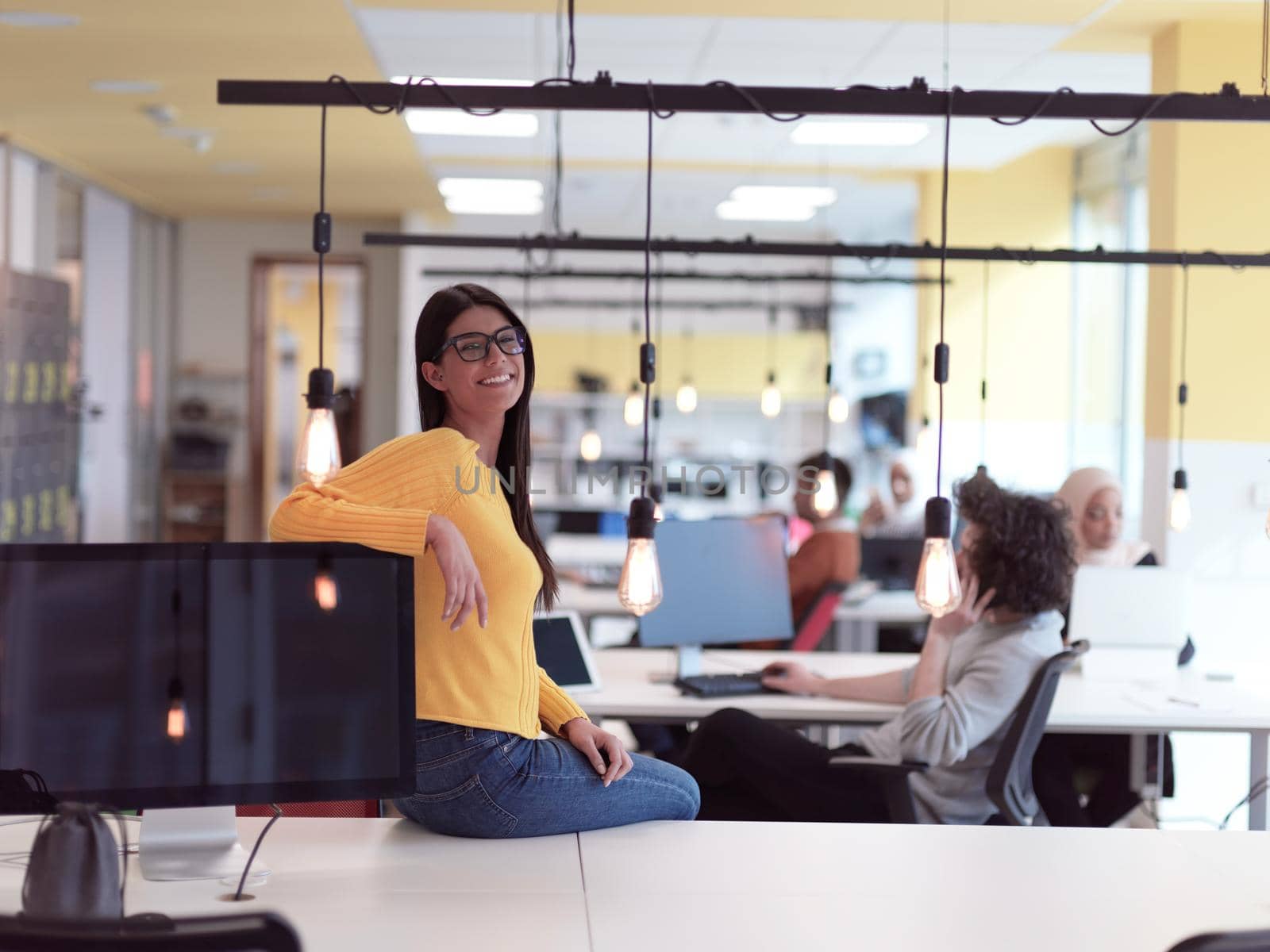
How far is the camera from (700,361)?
12.2 meters

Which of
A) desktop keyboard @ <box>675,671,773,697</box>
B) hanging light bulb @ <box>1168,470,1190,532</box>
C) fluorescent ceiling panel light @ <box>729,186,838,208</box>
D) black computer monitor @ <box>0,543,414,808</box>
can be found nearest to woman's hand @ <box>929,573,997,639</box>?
desktop keyboard @ <box>675,671,773,697</box>

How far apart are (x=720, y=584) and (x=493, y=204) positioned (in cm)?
707

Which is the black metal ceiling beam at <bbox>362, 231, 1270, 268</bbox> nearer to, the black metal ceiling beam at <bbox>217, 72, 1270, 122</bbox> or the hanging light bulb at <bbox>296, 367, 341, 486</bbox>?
the black metal ceiling beam at <bbox>217, 72, 1270, 122</bbox>

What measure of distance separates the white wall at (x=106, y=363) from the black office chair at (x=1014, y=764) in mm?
7122

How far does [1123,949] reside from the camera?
166 cm

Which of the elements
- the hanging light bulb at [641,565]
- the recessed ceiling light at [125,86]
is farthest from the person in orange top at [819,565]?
the recessed ceiling light at [125,86]

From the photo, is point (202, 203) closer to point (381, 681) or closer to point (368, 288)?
point (368, 288)

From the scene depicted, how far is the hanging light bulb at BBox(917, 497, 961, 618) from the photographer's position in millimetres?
2490

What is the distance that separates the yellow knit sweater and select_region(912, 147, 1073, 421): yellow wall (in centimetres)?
691

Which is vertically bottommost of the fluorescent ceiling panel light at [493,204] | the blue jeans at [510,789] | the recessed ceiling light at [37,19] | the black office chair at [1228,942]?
the blue jeans at [510,789]


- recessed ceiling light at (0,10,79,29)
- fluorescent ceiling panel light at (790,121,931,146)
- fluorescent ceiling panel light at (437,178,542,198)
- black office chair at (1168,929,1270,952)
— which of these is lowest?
black office chair at (1168,929,1270,952)

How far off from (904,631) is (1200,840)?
448 cm

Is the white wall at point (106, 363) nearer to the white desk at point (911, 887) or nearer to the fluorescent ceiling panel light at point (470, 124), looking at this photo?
the fluorescent ceiling panel light at point (470, 124)

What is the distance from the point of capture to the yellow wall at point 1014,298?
8703 mm
